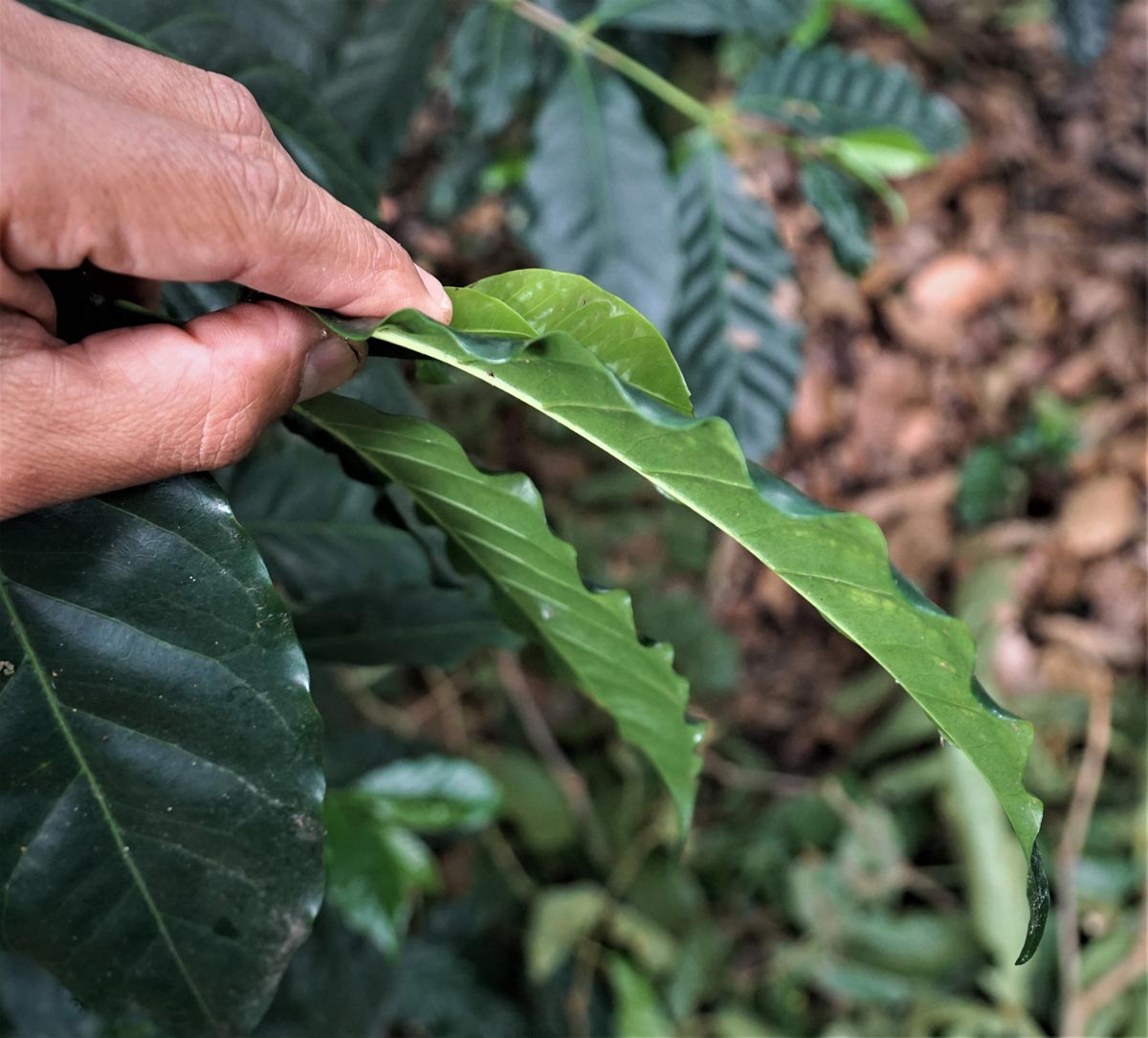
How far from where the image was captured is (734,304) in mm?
1138

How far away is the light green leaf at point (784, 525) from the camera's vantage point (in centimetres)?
42

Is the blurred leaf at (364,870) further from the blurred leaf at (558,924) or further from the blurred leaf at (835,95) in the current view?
the blurred leaf at (835,95)

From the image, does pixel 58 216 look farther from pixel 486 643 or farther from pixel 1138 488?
pixel 1138 488

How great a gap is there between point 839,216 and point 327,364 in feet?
2.60

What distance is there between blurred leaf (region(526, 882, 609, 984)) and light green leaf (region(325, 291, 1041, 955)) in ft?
4.47

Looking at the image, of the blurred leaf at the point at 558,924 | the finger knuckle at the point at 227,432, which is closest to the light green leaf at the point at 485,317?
the finger knuckle at the point at 227,432

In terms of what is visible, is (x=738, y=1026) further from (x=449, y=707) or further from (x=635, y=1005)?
(x=449, y=707)

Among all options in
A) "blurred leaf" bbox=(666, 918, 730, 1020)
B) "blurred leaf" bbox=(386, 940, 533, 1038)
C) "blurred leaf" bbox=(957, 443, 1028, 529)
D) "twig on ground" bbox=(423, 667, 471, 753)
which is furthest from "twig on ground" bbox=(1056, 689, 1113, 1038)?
"twig on ground" bbox=(423, 667, 471, 753)

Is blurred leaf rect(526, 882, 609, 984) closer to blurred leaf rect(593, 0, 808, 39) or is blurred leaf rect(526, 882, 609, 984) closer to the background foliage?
the background foliage

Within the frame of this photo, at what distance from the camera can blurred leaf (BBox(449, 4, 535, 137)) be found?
1102 millimetres

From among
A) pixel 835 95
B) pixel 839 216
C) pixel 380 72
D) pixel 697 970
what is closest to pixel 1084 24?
pixel 835 95

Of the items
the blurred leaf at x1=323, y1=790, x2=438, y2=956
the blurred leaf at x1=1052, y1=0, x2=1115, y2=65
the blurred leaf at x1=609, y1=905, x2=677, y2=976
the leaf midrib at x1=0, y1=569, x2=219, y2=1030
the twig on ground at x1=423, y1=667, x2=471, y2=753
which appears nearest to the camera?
the leaf midrib at x1=0, y1=569, x2=219, y2=1030

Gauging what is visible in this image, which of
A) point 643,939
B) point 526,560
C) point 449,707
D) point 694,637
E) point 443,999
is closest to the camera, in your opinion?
point 526,560

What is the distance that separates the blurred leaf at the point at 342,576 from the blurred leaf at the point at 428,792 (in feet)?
0.80
